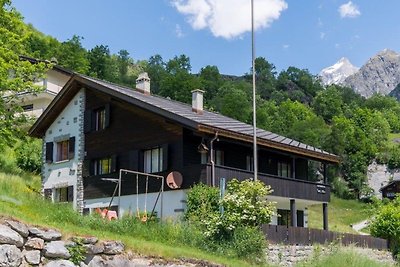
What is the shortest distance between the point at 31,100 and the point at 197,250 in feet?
98.1

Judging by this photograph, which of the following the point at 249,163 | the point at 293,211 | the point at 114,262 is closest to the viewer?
the point at 114,262

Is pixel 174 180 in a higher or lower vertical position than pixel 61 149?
lower

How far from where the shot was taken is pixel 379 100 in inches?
4843

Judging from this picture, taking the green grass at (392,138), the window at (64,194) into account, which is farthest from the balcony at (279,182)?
the green grass at (392,138)

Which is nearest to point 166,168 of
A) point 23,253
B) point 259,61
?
point 23,253

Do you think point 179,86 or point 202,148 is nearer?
point 202,148

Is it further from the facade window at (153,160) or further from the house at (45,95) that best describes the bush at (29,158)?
the facade window at (153,160)

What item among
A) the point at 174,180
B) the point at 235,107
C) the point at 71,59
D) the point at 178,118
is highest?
the point at 71,59

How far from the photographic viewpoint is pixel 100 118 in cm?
2870

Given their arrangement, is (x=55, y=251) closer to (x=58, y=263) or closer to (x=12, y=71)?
(x=58, y=263)

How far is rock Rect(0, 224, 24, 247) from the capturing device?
12.8 metres

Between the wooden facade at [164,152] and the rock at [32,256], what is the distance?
10.3m

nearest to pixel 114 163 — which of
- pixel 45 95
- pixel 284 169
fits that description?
pixel 284 169

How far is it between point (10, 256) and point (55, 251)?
3.53 ft
